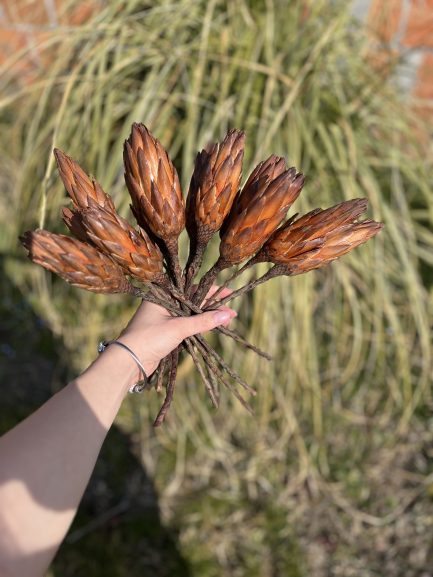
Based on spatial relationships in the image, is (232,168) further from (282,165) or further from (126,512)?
(126,512)

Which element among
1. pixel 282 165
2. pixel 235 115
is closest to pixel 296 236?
pixel 282 165

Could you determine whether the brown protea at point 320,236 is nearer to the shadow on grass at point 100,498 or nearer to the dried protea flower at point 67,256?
the dried protea flower at point 67,256

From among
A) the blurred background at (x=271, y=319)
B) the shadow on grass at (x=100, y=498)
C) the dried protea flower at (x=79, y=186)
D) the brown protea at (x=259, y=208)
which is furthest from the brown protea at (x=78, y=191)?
the shadow on grass at (x=100, y=498)

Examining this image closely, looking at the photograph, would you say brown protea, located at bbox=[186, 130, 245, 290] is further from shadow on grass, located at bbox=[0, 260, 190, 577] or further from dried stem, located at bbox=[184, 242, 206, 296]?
shadow on grass, located at bbox=[0, 260, 190, 577]

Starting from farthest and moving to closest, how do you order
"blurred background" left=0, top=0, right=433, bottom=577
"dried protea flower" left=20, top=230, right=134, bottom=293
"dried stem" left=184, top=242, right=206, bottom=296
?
"blurred background" left=0, top=0, right=433, bottom=577 → "dried stem" left=184, top=242, right=206, bottom=296 → "dried protea flower" left=20, top=230, right=134, bottom=293

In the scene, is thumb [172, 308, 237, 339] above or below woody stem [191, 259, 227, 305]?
below

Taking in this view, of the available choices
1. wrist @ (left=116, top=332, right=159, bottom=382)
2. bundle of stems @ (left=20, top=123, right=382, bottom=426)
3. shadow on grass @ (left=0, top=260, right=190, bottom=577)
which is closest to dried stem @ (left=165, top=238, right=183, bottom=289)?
bundle of stems @ (left=20, top=123, right=382, bottom=426)
